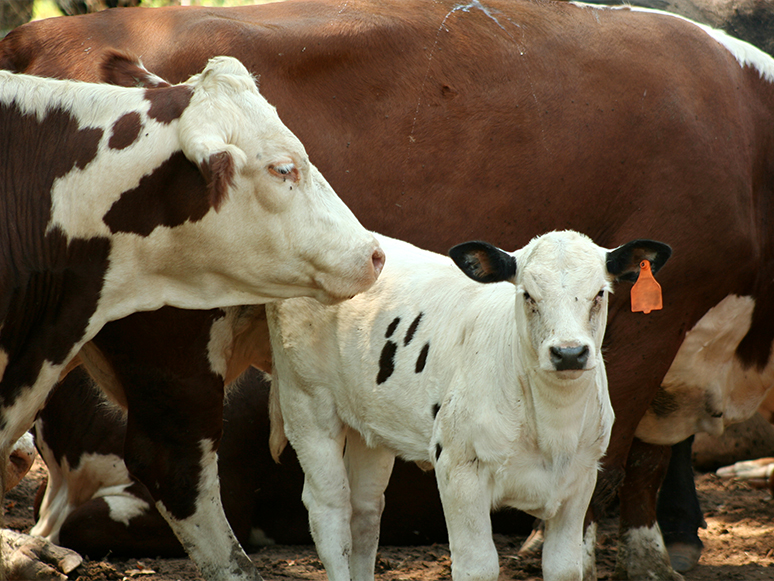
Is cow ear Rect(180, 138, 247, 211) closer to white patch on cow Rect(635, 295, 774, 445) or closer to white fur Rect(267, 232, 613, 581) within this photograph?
white fur Rect(267, 232, 613, 581)

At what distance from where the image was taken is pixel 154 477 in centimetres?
482

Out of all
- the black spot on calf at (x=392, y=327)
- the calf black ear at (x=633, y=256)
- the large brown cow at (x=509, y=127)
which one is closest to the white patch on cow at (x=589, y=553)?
the large brown cow at (x=509, y=127)

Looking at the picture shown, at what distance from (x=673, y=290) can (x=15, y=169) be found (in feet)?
11.5

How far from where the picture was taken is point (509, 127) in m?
5.26

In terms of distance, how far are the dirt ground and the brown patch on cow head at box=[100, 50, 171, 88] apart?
2842 millimetres

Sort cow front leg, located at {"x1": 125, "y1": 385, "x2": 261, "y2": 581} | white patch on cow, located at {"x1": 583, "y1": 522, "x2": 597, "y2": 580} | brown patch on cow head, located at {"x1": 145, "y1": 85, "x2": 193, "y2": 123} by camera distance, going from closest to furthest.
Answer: brown patch on cow head, located at {"x1": 145, "y1": 85, "x2": 193, "y2": 123} < cow front leg, located at {"x1": 125, "y1": 385, "x2": 261, "y2": 581} < white patch on cow, located at {"x1": 583, "y1": 522, "x2": 597, "y2": 580}

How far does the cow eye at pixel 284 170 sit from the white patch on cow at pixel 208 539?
1695 millimetres

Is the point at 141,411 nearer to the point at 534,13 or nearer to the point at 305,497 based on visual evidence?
the point at 305,497

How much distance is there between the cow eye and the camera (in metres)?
3.81

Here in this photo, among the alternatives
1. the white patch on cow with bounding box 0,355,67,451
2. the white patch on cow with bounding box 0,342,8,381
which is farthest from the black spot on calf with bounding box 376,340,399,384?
the white patch on cow with bounding box 0,342,8,381

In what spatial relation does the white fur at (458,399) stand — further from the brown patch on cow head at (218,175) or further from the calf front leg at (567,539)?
the brown patch on cow head at (218,175)

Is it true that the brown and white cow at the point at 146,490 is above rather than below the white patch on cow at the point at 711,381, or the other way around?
below

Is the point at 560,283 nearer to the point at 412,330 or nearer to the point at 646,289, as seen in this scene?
the point at 646,289

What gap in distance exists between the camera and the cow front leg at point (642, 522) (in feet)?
18.4
